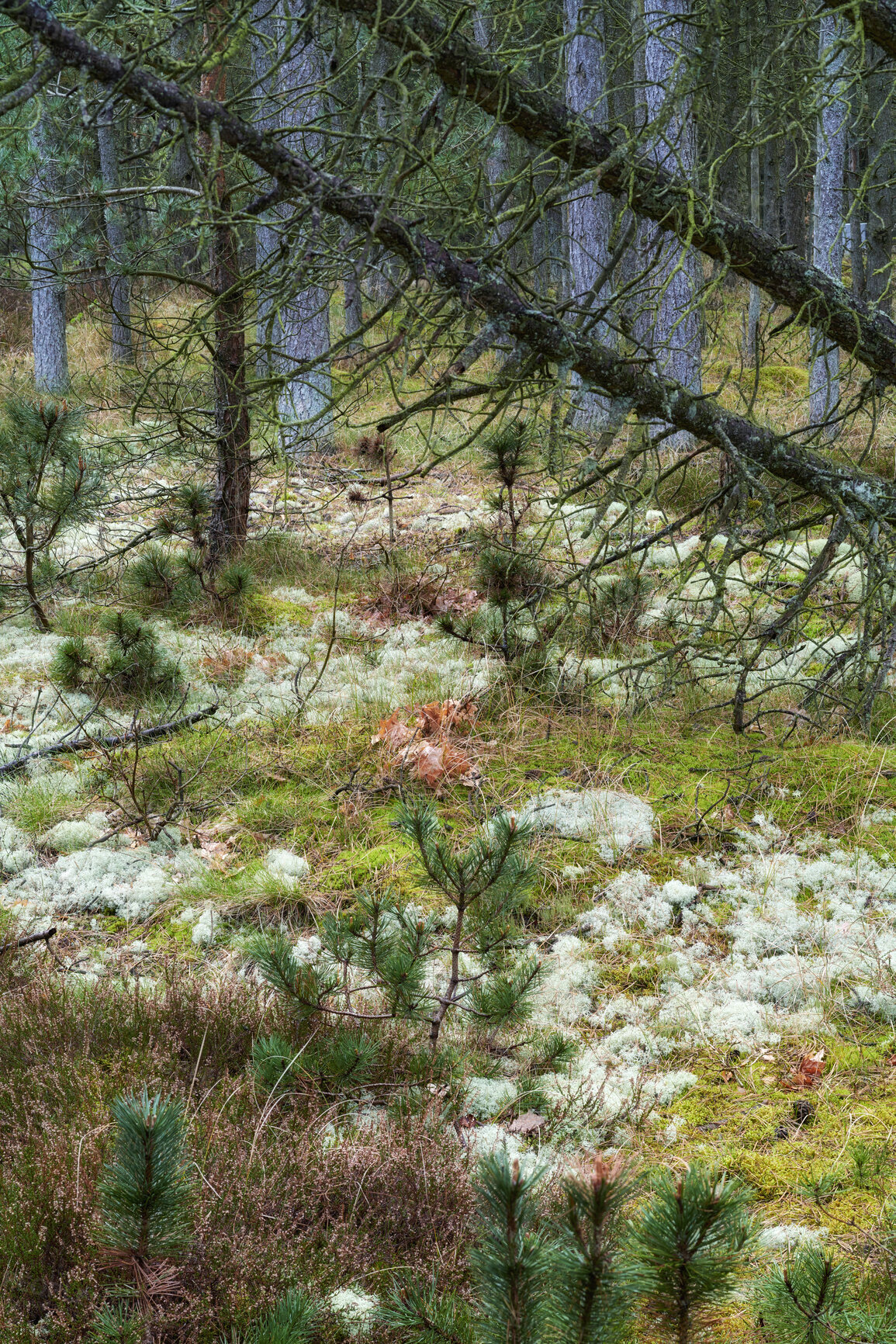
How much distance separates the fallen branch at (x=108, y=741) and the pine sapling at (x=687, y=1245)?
354cm

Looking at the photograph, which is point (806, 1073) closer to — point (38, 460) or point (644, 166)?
point (644, 166)

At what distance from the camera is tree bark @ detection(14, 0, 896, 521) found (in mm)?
2783

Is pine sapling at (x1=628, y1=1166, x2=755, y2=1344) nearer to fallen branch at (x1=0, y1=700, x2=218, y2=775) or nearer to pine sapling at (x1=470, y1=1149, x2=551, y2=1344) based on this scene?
pine sapling at (x1=470, y1=1149, x2=551, y2=1344)

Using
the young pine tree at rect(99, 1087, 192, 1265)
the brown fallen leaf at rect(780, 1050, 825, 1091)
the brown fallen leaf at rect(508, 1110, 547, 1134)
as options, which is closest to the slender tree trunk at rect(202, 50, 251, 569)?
the brown fallen leaf at rect(508, 1110, 547, 1134)

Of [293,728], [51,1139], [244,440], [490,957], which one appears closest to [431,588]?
[244,440]

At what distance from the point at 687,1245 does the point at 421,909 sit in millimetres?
2384

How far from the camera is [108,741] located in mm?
4727

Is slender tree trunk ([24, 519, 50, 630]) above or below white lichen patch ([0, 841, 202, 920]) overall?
above

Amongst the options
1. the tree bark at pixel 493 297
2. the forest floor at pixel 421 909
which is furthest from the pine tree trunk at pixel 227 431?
the tree bark at pixel 493 297

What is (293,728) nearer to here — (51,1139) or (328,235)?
(328,235)

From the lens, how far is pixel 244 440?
267 inches

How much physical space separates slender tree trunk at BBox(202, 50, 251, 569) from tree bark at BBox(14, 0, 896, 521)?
264cm

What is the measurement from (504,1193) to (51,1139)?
128cm

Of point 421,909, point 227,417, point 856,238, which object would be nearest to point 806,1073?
point 421,909
